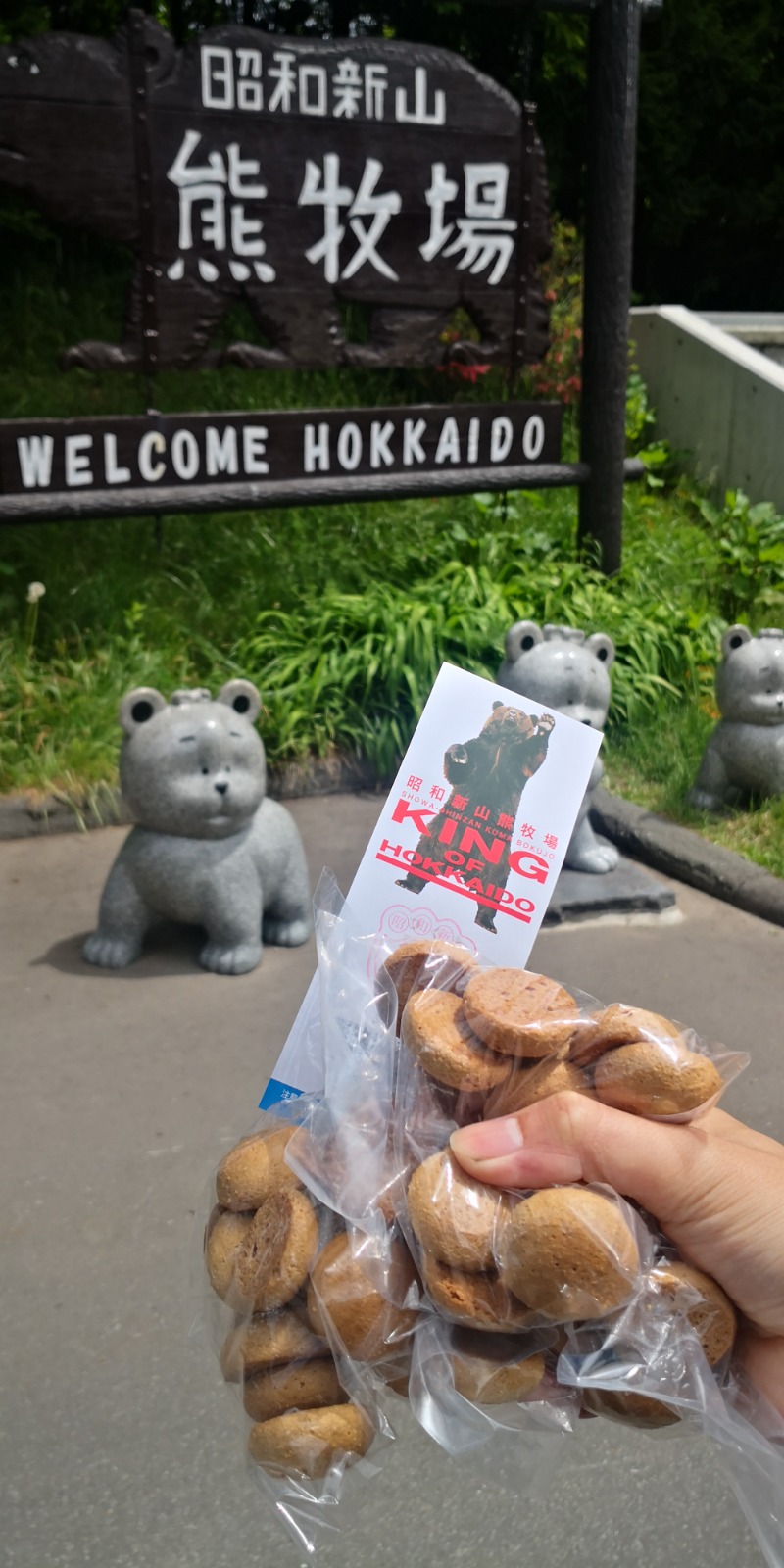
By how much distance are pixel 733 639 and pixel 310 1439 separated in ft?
14.9

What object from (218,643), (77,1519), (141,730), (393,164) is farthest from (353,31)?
Answer: (77,1519)

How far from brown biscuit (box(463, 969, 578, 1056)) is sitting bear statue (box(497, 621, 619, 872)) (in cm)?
331

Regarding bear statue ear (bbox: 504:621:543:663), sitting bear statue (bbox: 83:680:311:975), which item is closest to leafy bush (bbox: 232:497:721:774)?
bear statue ear (bbox: 504:621:543:663)

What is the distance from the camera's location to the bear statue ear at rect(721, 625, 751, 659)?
533 cm

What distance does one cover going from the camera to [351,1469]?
131cm

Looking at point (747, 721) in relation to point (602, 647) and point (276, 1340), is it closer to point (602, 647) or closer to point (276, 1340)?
point (602, 647)

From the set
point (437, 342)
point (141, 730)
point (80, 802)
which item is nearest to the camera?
point (141, 730)

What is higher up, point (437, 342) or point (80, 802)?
point (437, 342)

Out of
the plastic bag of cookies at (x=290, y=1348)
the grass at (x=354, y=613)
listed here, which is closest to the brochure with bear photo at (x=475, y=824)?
the plastic bag of cookies at (x=290, y=1348)

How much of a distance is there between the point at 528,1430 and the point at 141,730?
10.5 feet

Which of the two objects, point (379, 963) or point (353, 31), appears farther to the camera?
point (353, 31)

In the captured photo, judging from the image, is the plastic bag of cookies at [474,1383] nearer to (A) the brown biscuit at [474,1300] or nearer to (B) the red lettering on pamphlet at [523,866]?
(A) the brown biscuit at [474,1300]

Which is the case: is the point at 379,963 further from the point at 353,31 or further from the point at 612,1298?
the point at 353,31

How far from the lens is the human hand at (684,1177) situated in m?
1.21
